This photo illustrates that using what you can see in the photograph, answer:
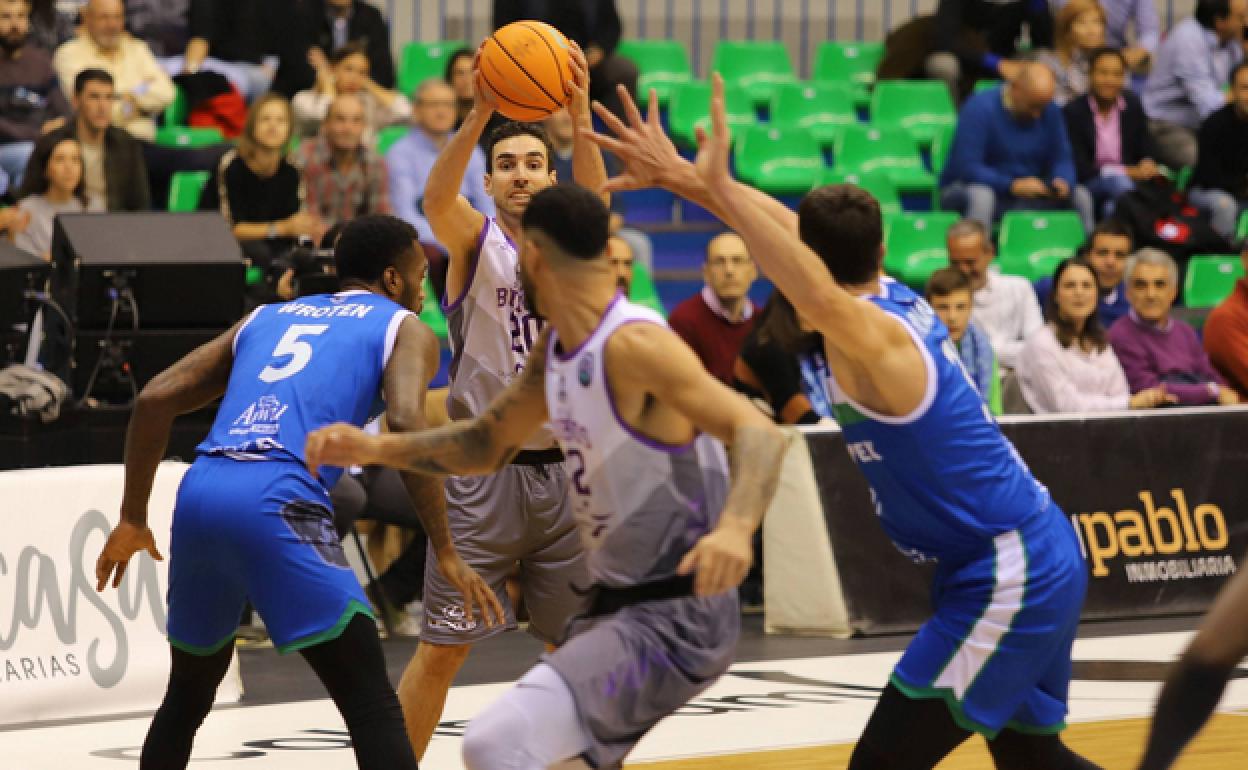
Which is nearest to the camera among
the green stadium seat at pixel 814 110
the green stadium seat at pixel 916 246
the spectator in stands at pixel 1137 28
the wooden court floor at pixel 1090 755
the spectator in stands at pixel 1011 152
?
the wooden court floor at pixel 1090 755

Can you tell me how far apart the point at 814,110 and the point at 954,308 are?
16.7 feet

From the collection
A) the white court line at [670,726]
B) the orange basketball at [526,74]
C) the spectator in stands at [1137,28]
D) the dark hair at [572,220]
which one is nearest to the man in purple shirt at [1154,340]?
the white court line at [670,726]

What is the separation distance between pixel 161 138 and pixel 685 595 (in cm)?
925

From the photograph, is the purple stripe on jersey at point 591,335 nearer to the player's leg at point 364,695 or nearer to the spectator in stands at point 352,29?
the player's leg at point 364,695

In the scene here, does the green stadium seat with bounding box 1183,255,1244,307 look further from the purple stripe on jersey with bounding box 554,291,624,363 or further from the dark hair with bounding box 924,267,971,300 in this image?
the purple stripe on jersey with bounding box 554,291,624,363

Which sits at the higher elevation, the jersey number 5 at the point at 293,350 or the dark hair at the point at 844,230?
the dark hair at the point at 844,230

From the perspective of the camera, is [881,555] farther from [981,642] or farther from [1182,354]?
[981,642]

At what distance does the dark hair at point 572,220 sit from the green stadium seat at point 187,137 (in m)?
8.71

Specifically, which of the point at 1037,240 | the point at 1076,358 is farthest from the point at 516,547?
the point at 1037,240

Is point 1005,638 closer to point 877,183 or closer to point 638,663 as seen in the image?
point 638,663

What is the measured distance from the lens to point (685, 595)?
14.4 ft

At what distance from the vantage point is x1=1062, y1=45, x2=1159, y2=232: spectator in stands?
14.4 metres

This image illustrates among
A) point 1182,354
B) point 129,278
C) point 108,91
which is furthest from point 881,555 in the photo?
point 108,91

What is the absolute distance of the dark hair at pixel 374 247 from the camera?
5.37m
